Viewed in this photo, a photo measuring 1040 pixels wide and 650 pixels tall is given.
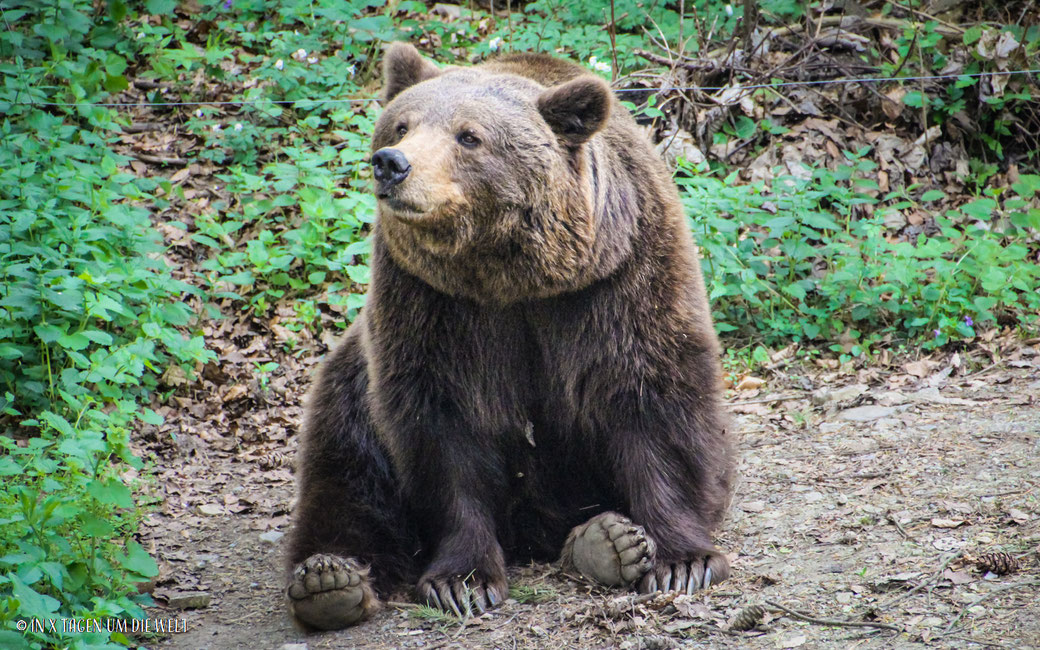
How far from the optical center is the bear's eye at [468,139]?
3729mm

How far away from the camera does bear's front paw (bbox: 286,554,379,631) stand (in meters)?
3.77

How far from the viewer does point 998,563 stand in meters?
3.42

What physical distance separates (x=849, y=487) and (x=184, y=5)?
794 centimetres

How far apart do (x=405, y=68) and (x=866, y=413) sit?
322 centimetres

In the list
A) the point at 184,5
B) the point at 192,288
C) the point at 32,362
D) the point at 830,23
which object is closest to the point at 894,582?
the point at 192,288

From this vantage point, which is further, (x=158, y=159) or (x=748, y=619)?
(x=158, y=159)

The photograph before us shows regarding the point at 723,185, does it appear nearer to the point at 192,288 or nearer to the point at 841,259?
the point at 841,259

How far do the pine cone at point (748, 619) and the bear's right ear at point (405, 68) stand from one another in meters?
2.49

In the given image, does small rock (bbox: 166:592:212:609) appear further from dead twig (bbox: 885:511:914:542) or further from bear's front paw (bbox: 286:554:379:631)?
dead twig (bbox: 885:511:914:542)

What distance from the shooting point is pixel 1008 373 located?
583 cm

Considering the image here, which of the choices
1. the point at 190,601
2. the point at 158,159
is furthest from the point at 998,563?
the point at 158,159

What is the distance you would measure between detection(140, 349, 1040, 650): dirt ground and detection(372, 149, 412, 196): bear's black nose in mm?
1689

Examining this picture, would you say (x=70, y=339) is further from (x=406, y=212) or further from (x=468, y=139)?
(x=468, y=139)

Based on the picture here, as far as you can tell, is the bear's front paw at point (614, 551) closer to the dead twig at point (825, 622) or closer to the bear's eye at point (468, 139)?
the dead twig at point (825, 622)
